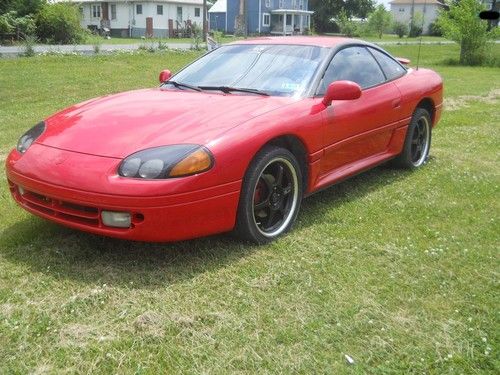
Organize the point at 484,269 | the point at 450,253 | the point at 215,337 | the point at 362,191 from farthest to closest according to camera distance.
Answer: the point at 362,191 < the point at 450,253 < the point at 484,269 < the point at 215,337

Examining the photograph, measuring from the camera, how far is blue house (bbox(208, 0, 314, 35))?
54750 mm

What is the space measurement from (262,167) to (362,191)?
1.68 metres

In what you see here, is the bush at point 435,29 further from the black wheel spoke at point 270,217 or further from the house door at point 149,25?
the black wheel spoke at point 270,217

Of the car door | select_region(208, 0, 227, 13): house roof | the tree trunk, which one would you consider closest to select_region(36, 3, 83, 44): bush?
the car door

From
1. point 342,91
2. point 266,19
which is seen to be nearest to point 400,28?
point 266,19

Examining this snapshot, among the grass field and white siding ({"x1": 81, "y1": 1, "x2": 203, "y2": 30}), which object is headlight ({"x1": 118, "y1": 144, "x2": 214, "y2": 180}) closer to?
the grass field

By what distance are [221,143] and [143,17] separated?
45310 mm

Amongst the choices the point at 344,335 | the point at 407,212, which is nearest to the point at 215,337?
the point at 344,335

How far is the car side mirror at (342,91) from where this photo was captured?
3887mm

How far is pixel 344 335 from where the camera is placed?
2664mm

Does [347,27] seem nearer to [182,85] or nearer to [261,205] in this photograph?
[182,85]

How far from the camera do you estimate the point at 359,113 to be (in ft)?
14.3

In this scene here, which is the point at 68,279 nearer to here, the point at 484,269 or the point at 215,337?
the point at 215,337

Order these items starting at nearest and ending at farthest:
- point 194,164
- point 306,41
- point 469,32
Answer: point 194,164
point 306,41
point 469,32
